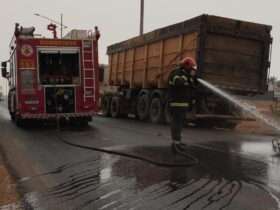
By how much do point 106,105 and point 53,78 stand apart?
29.6 feet

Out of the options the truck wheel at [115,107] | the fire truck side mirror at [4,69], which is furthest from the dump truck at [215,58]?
the fire truck side mirror at [4,69]

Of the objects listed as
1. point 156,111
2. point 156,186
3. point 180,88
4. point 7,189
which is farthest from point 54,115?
point 156,186

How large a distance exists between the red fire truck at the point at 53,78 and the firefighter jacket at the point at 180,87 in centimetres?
649

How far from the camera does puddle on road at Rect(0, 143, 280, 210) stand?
5.27 metres

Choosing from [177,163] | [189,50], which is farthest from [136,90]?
[177,163]

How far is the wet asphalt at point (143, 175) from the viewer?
17.6 feet

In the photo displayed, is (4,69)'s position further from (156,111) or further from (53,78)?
(156,111)

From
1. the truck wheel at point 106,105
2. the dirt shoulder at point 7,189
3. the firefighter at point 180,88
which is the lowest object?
the truck wheel at point 106,105

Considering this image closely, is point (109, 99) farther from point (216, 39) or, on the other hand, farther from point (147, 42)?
point (216, 39)

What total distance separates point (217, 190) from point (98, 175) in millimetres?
1938

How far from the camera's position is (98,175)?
6941mm

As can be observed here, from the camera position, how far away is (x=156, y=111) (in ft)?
58.0

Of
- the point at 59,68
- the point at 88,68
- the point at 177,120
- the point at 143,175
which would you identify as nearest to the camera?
the point at 143,175

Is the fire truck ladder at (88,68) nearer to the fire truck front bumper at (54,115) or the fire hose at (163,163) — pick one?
the fire truck front bumper at (54,115)
